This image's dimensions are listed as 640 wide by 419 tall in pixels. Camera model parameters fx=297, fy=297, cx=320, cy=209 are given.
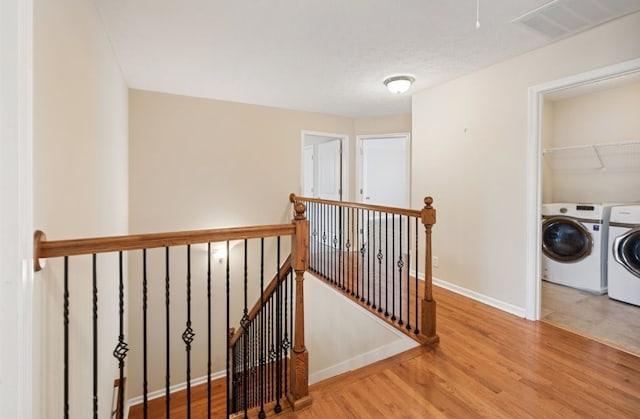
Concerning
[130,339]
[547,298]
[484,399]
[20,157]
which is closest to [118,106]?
[20,157]

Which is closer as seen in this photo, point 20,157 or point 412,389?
point 20,157

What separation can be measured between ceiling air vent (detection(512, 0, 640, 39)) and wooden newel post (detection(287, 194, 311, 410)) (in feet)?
6.89

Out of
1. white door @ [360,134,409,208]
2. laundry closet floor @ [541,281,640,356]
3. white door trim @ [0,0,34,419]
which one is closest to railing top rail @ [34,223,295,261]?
white door trim @ [0,0,34,419]

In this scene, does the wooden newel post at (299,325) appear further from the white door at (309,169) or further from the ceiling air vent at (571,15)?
the white door at (309,169)

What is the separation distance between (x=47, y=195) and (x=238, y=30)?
1.75m

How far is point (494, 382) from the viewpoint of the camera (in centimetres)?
182

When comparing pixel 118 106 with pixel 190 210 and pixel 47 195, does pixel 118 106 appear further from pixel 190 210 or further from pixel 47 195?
pixel 47 195

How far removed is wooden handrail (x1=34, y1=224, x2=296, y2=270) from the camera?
3.52ft

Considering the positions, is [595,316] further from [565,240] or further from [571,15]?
[571,15]

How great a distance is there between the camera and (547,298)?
322cm

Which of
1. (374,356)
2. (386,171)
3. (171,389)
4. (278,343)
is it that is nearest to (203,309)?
(171,389)

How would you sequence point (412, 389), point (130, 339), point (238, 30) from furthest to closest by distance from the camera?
point (130, 339)
point (238, 30)
point (412, 389)

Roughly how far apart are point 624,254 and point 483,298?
1.48m

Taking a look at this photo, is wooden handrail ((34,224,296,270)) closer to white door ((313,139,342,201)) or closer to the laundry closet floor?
the laundry closet floor
